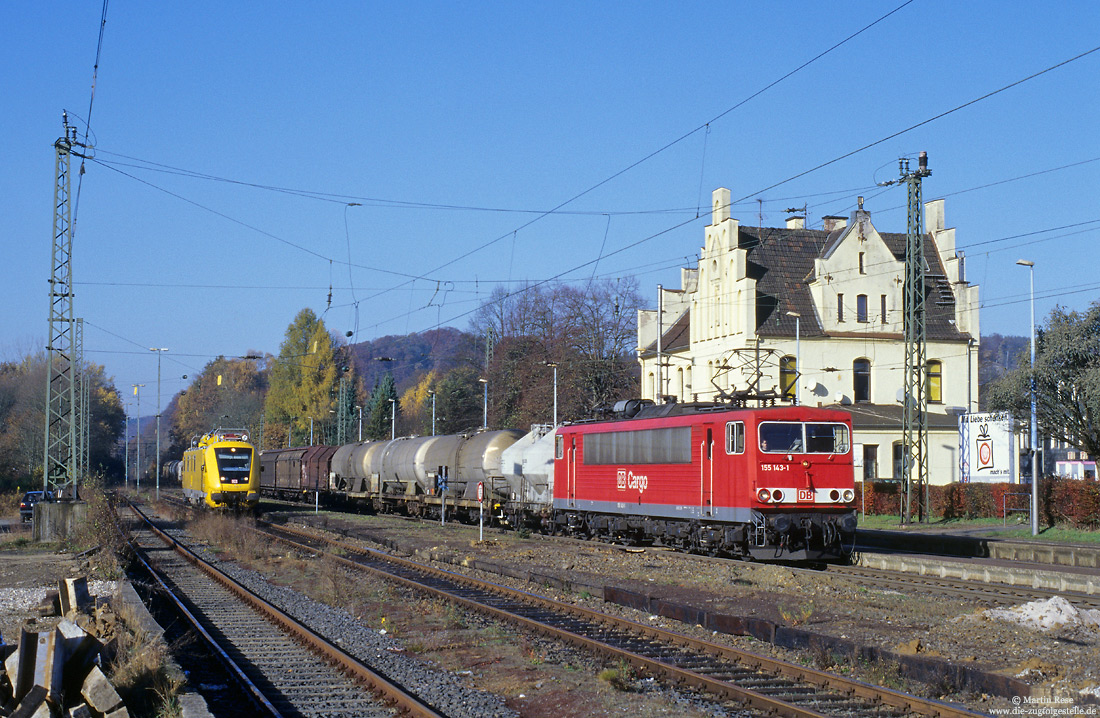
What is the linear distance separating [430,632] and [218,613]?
14.0 feet

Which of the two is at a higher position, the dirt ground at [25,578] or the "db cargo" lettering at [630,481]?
the "db cargo" lettering at [630,481]

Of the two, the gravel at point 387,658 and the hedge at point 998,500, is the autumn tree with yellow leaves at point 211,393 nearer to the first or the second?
the hedge at point 998,500

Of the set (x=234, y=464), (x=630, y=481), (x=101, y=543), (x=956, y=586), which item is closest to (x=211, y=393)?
(x=234, y=464)

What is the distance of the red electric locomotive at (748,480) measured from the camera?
826 inches

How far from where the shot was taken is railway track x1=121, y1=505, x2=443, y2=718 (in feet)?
32.0

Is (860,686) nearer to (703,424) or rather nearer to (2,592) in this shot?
(703,424)

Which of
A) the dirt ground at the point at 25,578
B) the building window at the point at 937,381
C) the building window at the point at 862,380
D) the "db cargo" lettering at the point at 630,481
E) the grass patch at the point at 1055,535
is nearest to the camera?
the dirt ground at the point at 25,578

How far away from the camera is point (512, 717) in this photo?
9.28 meters

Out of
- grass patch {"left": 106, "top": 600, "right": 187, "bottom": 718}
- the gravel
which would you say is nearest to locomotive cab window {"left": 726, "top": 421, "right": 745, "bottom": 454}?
the gravel

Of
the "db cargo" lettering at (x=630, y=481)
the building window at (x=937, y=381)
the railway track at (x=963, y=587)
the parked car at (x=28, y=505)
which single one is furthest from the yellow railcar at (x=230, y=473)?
the building window at (x=937, y=381)

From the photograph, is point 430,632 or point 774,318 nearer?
point 430,632

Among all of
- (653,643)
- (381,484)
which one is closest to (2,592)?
(653,643)

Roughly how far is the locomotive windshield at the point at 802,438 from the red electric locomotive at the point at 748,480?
0.07ft

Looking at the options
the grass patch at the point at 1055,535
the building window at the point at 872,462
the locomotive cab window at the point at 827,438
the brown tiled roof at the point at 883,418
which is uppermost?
the brown tiled roof at the point at 883,418
